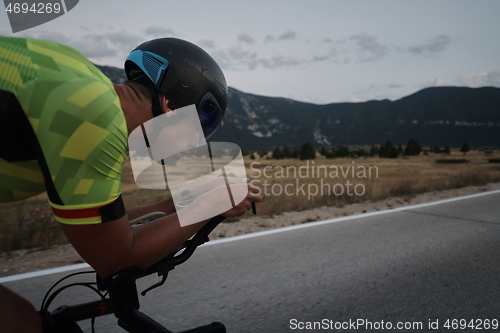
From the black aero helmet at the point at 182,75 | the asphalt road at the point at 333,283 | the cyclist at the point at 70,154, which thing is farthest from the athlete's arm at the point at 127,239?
the asphalt road at the point at 333,283

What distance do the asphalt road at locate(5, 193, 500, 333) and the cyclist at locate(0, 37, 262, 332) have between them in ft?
5.02

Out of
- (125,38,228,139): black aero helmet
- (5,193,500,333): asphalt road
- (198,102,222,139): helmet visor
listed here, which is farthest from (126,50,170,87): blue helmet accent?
(5,193,500,333): asphalt road

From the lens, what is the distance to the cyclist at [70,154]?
1.20m

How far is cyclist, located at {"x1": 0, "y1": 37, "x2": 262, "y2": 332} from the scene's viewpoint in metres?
1.20

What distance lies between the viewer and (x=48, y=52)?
132 centimetres

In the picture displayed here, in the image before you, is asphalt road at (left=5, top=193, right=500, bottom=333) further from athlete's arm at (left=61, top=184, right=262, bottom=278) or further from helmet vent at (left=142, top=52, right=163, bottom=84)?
helmet vent at (left=142, top=52, right=163, bottom=84)

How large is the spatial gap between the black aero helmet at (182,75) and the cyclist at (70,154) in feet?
1.29

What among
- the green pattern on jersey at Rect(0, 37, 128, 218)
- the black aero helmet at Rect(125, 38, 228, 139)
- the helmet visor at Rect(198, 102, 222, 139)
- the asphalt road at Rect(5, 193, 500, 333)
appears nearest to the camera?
the green pattern on jersey at Rect(0, 37, 128, 218)

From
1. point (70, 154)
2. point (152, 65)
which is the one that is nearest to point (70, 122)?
point (70, 154)

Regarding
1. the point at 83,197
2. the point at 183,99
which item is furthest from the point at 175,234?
the point at 183,99

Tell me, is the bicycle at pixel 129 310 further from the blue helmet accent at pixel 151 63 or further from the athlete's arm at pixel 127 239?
the blue helmet accent at pixel 151 63

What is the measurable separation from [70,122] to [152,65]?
0.71 metres

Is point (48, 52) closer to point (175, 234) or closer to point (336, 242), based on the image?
point (175, 234)

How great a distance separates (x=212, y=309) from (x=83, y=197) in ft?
6.76
